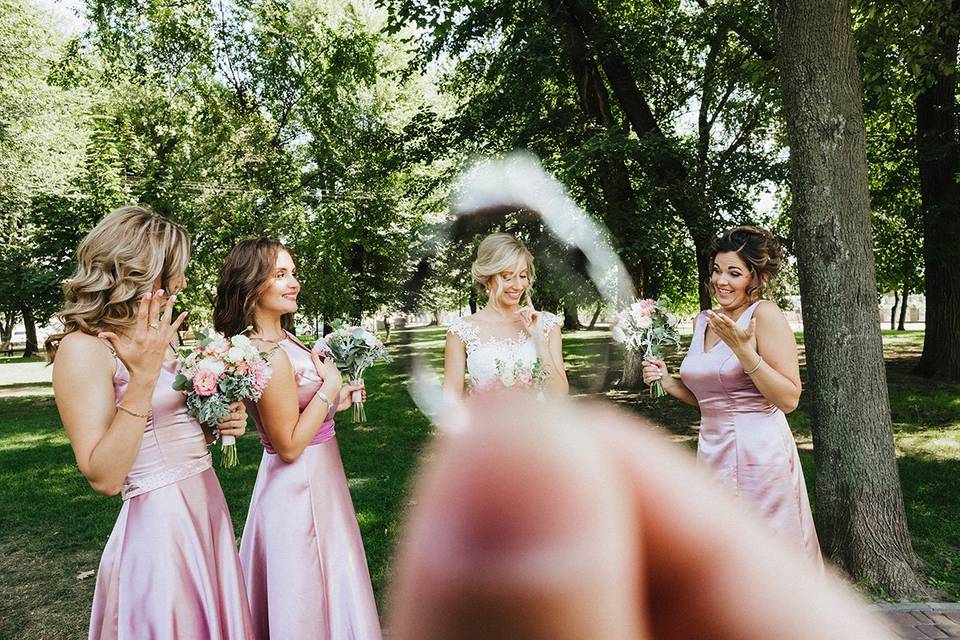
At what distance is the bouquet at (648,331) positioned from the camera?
4156 mm

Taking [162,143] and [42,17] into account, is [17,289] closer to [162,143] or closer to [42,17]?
[162,143]

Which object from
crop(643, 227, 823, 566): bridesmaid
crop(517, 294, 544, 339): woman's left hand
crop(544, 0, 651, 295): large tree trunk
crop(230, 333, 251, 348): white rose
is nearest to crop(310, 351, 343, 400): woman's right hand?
crop(230, 333, 251, 348): white rose

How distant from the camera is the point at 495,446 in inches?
29.5

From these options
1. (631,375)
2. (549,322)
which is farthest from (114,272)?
(631,375)

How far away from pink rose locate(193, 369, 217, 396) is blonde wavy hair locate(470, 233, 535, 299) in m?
1.68

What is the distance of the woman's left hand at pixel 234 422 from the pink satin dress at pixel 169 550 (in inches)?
4.8

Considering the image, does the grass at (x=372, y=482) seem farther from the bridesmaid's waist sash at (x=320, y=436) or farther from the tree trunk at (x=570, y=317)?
the bridesmaid's waist sash at (x=320, y=436)

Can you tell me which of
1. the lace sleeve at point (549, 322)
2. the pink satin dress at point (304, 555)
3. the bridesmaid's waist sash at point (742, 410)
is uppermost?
the lace sleeve at point (549, 322)

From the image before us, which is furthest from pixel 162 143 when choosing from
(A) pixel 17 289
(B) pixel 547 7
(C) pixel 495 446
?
(C) pixel 495 446

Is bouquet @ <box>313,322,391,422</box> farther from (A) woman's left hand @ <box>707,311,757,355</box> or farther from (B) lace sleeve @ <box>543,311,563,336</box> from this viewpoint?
(A) woman's left hand @ <box>707,311,757,355</box>

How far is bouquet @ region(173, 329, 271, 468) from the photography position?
9.12 feet

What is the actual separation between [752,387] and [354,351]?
2.28m

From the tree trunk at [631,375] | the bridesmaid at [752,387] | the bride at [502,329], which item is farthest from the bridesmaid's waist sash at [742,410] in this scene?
the tree trunk at [631,375]

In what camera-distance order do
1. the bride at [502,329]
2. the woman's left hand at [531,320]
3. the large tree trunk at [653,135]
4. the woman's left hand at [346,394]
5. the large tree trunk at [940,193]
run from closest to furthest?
the woman's left hand at [346,394], the bride at [502,329], the woman's left hand at [531,320], the large tree trunk at [653,135], the large tree trunk at [940,193]
